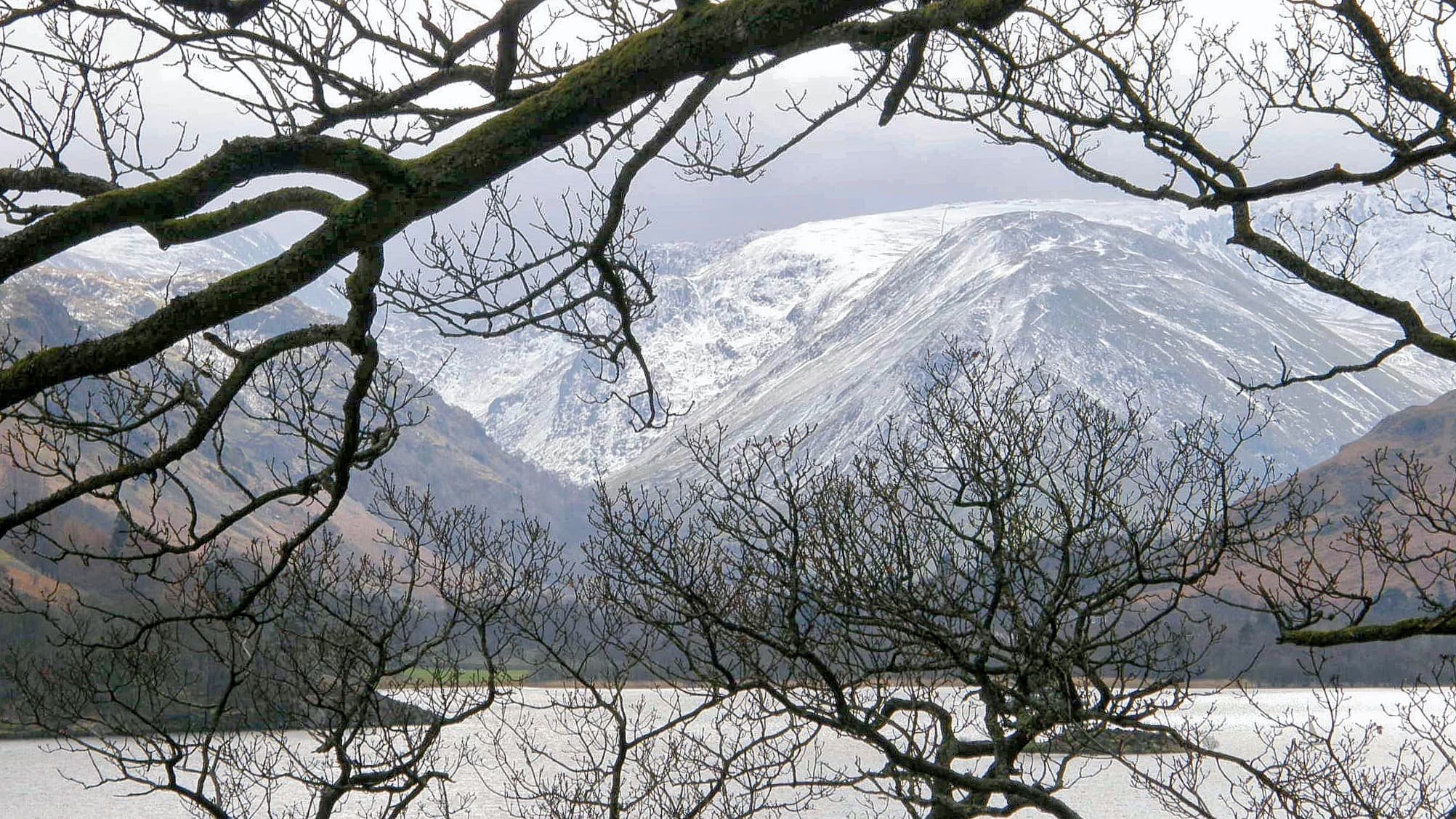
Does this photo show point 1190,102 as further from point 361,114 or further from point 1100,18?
point 361,114

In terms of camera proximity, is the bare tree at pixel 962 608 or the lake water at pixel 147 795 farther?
the lake water at pixel 147 795

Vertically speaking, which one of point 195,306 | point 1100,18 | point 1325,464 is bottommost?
point 195,306

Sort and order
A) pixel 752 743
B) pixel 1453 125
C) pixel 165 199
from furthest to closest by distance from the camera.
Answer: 1. pixel 752 743
2. pixel 1453 125
3. pixel 165 199

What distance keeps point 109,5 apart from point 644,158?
3539 millimetres

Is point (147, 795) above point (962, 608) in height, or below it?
above

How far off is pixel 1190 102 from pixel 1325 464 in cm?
20313

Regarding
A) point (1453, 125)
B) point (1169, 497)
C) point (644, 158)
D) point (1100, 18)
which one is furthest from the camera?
point (1169, 497)

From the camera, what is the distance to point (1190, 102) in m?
9.86

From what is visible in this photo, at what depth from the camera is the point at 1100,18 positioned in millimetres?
9562

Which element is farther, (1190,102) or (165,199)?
(1190,102)

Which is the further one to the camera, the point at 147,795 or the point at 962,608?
the point at 147,795

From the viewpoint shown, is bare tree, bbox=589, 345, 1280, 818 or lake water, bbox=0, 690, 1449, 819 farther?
lake water, bbox=0, 690, 1449, 819

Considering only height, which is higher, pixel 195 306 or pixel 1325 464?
pixel 1325 464

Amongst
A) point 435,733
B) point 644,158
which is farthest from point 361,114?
point 435,733
